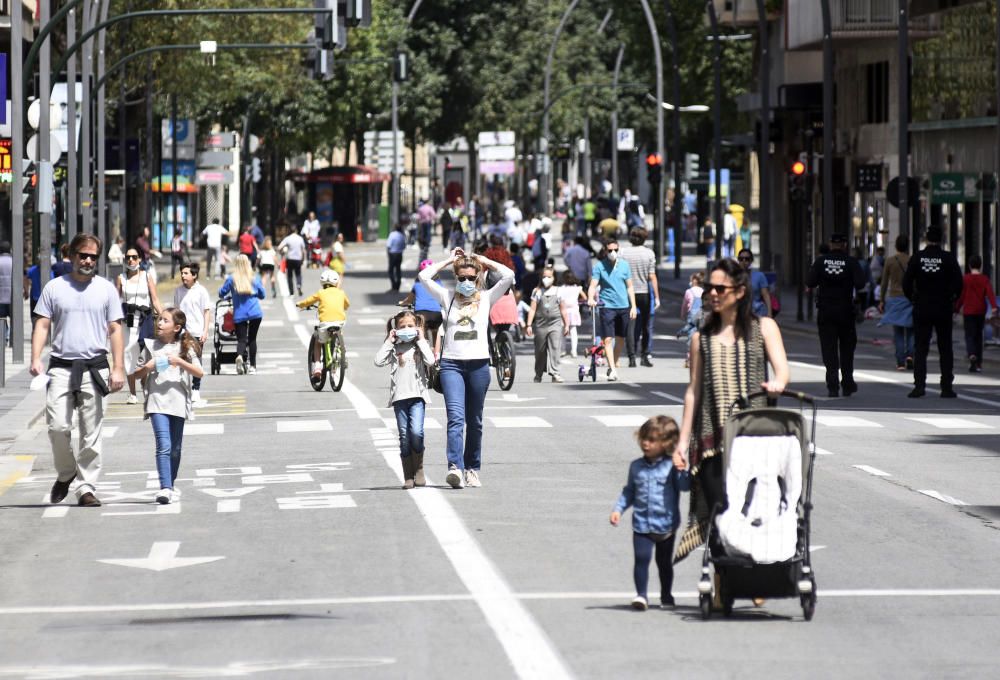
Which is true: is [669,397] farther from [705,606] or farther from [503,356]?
[705,606]

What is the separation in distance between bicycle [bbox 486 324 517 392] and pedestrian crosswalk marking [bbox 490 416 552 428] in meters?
3.91

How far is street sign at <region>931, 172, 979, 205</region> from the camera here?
40844mm

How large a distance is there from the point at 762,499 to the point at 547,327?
696 inches

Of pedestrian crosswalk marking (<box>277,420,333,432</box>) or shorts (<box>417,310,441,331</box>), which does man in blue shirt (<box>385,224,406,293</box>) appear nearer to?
shorts (<box>417,310,441,331</box>)

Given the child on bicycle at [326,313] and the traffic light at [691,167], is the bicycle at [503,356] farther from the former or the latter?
the traffic light at [691,167]

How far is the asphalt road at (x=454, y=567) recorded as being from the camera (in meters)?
9.02

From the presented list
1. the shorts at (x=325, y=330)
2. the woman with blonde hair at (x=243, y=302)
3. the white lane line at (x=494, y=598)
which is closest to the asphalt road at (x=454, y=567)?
the white lane line at (x=494, y=598)

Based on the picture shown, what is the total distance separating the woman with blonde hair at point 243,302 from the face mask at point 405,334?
13.8 metres

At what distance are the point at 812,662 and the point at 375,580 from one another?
116 inches

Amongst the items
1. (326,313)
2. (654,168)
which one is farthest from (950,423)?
(654,168)

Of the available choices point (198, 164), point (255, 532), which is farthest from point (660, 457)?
point (198, 164)

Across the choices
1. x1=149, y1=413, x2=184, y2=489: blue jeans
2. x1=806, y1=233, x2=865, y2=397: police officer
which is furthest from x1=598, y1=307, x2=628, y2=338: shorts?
x1=149, y1=413, x2=184, y2=489: blue jeans

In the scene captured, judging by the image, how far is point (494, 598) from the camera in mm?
10531

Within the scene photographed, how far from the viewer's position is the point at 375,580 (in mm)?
11211
